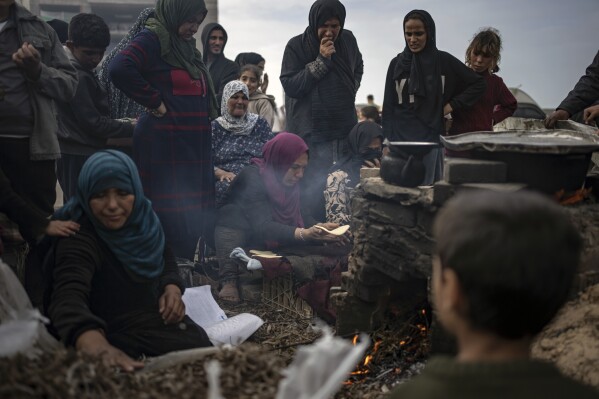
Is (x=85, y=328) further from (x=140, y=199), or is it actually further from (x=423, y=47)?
(x=423, y=47)

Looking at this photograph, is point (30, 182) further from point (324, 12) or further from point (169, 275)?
point (324, 12)

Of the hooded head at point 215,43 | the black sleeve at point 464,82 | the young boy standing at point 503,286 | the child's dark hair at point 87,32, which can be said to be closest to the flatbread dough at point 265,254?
the black sleeve at point 464,82

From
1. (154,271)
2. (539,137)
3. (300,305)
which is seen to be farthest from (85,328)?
(539,137)

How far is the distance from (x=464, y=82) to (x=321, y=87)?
1265mm

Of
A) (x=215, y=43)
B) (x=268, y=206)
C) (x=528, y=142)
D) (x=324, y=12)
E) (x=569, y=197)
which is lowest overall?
(x=268, y=206)

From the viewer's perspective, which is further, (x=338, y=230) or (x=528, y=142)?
(x=338, y=230)

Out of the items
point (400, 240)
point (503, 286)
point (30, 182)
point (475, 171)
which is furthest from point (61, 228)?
point (503, 286)

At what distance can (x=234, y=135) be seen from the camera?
6273mm

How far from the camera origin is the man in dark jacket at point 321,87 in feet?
19.6

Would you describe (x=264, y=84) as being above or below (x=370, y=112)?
above

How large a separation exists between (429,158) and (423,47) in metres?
0.93

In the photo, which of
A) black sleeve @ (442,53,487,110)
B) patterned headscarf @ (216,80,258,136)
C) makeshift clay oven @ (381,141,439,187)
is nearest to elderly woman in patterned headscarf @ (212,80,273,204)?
patterned headscarf @ (216,80,258,136)

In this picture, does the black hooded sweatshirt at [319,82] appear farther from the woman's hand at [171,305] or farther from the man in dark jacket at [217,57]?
the woman's hand at [171,305]

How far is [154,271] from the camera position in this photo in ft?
11.4
